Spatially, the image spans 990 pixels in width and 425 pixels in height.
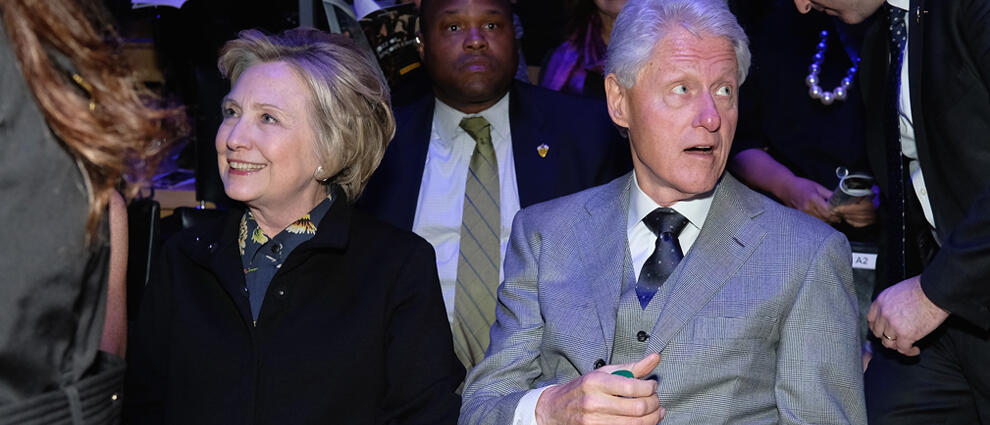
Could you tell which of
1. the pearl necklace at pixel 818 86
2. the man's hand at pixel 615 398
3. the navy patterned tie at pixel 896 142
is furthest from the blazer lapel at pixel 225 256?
the pearl necklace at pixel 818 86

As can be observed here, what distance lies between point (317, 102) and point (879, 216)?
1.91 metres

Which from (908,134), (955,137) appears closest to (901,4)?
(908,134)

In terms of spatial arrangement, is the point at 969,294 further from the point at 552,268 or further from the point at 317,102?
the point at 317,102

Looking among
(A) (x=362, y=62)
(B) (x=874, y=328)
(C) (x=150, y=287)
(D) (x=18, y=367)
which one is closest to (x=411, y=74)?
(A) (x=362, y=62)

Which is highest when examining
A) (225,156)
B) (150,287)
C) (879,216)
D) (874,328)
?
A: (225,156)

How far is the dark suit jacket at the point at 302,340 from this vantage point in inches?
95.0

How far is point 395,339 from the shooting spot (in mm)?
2479

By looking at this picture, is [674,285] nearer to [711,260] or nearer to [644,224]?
[711,260]

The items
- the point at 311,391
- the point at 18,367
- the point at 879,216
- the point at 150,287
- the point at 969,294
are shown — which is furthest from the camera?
the point at 879,216

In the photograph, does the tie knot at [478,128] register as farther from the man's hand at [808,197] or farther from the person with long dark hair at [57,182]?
the person with long dark hair at [57,182]

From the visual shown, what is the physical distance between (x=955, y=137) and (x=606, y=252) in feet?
2.88

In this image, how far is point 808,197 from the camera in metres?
3.49

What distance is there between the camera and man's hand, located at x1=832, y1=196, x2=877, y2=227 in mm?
3379

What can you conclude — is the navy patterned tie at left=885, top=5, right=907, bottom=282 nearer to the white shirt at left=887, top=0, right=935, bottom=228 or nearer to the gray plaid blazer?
the white shirt at left=887, top=0, right=935, bottom=228
